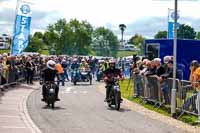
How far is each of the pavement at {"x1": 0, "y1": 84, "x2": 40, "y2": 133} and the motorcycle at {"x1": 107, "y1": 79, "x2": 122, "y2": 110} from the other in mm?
3336

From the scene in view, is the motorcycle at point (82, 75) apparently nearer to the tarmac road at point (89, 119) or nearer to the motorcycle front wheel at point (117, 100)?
the tarmac road at point (89, 119)

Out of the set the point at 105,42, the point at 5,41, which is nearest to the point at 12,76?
the point at 5,41

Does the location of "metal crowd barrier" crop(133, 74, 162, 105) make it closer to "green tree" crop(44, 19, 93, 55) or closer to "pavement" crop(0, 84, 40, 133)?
"pavement" crop(0, 84, 40, 133)

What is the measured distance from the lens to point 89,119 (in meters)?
17.2

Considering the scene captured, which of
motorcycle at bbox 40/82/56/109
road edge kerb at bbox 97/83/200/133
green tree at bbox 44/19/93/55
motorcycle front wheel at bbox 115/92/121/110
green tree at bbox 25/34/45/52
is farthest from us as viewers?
green tree at bbox 25/34/45/52

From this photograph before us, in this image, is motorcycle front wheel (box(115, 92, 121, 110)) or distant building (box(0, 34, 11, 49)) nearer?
motorcycle front wheel (box(115, 92, 121, 110))

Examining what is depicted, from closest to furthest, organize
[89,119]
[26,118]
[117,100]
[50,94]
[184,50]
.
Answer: [26,118], [89,119], [117,100], [50,94], [184,50]

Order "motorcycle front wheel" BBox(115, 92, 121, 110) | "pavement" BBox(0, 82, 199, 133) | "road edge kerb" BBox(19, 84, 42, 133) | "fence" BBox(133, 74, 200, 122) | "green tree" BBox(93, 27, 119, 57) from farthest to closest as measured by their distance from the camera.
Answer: "green tree" BBox(93, 27, 119, 57), "motorcycle front wheel" BBox(115, 92, 121, 110), "fence" BBox(133, 74, 200, 122), "pavement" BBox(0, 82, 199, 133), "road edge kerb" BBox(19, 84, 42, 133)

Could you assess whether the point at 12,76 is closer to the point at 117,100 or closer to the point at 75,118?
the point at 117,100

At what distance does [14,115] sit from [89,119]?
A: 264 centimetres

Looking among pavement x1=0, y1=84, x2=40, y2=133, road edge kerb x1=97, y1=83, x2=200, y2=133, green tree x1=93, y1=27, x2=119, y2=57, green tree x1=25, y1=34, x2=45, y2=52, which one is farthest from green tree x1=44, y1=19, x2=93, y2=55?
road edge kerb x1=97, y1=83, x2=200, y2=133

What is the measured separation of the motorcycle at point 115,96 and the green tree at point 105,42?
4568 centimetres

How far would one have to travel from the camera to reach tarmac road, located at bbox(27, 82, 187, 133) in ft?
49.0

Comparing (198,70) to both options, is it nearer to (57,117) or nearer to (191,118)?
(191,118)
